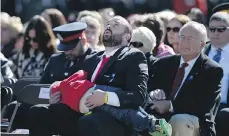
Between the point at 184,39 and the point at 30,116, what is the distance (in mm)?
1776

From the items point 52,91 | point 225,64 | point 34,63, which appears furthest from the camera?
point 34,63

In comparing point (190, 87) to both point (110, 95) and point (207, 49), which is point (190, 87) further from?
point (207, 49)

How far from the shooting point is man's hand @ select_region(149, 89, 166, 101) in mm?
7922

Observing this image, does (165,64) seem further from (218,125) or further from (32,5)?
(32,5)

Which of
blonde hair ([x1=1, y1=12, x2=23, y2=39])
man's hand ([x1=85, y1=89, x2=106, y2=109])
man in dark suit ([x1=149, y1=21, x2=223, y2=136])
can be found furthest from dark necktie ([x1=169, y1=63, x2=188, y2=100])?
blonde hair ([x1=1, y1=12, x2=23, y2=39])

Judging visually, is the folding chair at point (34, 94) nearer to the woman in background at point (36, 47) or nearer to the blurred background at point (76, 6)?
the woman in background at point (36, 47)

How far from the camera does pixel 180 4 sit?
13.4 m

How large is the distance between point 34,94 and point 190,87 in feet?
6.27

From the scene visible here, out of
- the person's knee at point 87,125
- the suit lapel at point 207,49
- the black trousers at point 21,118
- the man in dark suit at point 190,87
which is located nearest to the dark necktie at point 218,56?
the suit lapel at point 207,49

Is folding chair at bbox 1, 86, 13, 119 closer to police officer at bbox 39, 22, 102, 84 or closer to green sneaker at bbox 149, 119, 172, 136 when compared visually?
police officer at bbox 39, 22, 102, 84

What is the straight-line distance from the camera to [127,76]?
24.7ft

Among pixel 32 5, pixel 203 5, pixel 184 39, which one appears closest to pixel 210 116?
pixel 184 39

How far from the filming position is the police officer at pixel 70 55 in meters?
8.43

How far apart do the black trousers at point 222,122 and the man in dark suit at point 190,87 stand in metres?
0.14
